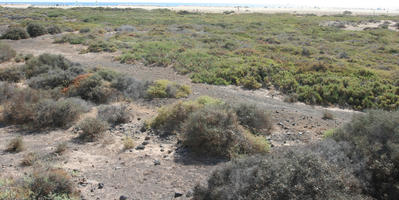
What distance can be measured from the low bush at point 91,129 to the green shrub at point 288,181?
387 cm

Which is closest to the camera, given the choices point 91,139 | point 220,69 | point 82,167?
point 82,167

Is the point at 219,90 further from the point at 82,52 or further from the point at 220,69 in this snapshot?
the point at 82,52

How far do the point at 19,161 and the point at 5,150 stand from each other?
871 millimetres

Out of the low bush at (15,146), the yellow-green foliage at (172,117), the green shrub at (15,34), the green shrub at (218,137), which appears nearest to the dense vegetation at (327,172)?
the green shrub at (218,137)

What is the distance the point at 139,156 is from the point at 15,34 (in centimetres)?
2454

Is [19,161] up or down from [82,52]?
down

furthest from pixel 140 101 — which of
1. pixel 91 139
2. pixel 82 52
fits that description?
pixel 82 52

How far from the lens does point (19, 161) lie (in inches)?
232

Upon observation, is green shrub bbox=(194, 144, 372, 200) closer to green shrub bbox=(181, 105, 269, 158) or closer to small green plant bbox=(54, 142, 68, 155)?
green shrub bbox=(181, 105, 269, 158)

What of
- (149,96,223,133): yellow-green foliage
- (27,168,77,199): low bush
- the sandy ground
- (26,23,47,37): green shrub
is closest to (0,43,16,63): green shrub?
(26,23,47,37): green shrub

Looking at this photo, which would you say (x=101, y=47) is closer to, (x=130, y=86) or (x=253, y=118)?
(x=130, y=86)

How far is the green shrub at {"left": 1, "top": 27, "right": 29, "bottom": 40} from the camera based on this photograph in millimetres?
24688

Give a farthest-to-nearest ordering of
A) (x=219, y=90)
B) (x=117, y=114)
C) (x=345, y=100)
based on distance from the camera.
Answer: (x=219, y=90), (x=345, y=100), (x=117, y=114)

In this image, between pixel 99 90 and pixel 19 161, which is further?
pixel 99 90
